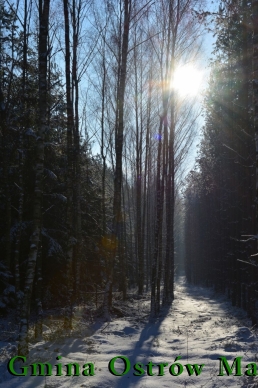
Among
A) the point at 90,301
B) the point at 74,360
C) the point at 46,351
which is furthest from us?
the point at 90,301

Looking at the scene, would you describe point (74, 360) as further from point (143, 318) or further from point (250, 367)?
point (143, 318)

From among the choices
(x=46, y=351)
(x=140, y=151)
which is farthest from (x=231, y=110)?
(x=46, y=351)

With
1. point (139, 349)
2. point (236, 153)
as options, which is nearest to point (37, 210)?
point (139, 349)

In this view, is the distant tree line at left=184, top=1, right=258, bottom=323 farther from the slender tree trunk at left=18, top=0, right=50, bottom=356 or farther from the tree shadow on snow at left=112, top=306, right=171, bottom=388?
the slender tree trunk at left=18, top=0, right=50, bottom=356

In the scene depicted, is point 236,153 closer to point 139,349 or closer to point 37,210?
point 139,349

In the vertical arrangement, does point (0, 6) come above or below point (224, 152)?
above

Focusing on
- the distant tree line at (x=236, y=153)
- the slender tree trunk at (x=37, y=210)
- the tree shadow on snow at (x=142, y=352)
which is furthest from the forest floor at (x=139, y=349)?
the distant tree line at (x=236, y=153)

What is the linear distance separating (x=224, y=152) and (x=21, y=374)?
53.6 ft

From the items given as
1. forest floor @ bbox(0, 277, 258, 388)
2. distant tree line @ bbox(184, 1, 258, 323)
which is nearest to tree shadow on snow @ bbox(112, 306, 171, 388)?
forest floor @ bbox(0, 277, 258, 388)

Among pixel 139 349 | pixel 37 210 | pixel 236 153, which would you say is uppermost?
pixel 236 153

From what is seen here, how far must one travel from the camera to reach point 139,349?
9031 mm

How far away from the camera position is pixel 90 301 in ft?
58.0

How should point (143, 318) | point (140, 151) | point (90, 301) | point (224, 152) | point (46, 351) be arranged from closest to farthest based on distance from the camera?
1. point (46, 351)
2. point (143, 318)
3. point (90, 301)
4. point (224, 152)
5. point (140, 151)

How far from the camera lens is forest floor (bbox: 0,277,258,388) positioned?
622 cm
